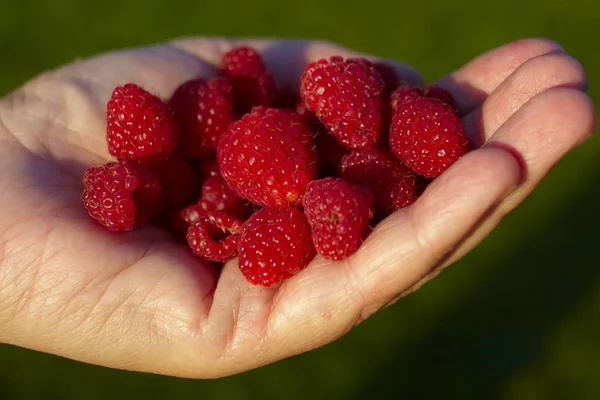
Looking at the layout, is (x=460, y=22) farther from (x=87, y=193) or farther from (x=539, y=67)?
(x=87, y=193)

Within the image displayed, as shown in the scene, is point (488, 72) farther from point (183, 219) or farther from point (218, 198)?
point (183, 219)

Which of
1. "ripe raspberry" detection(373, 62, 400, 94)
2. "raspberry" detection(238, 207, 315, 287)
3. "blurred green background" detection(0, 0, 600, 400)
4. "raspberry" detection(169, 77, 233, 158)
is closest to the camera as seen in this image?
"raspberry" detection(238, 207, 315, 287)

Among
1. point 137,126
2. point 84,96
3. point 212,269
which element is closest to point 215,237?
point 212,269

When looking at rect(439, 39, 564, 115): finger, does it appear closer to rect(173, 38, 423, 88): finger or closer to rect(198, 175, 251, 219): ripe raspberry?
rect(173, 38, 423, 88): finger

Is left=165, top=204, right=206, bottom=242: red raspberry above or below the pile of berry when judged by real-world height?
below

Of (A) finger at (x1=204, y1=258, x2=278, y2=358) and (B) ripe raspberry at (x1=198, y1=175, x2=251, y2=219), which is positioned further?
(B) ripe raspberry at (x1=198, y1=175, x2=251, y2=219)

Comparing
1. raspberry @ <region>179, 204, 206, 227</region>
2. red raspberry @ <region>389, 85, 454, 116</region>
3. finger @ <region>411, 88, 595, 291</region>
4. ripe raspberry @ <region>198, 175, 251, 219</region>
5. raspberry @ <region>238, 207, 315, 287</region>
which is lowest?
raspberry @ <region>179, 204, 206, 227</region>

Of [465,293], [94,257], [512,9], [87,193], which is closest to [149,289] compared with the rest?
[94,257]

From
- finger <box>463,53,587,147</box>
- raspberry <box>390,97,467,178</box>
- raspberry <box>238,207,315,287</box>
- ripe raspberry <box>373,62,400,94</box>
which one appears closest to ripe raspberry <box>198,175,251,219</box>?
raspberry <box>238,207,315,287</box>
